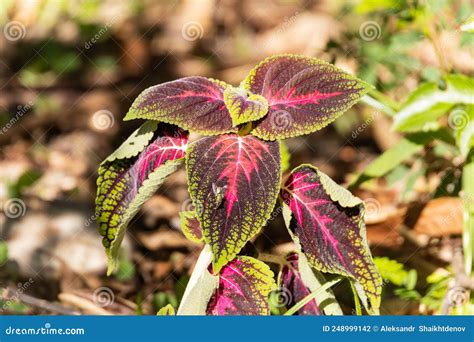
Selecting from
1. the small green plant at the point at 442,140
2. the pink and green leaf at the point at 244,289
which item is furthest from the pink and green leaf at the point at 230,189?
the small green plant at the point at 442,140

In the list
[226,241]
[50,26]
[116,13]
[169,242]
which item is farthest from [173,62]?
[226,241]

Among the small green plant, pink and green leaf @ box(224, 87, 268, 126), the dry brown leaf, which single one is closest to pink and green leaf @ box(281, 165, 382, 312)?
pink and green leaf @ box(224, 87, 268, 126)

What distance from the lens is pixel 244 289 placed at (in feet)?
4.07

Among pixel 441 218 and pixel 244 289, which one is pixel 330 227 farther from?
pixel 441 218

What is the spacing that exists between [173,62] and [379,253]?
1.20 m

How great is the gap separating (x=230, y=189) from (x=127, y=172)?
0.75 feet

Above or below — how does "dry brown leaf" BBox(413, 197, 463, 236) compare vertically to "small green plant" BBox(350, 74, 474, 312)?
below

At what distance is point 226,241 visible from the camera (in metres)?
1.11

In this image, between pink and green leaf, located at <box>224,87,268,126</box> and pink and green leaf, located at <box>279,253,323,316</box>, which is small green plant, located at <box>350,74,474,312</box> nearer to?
pink and green leaf, located at <box>279,253,323,316</box>

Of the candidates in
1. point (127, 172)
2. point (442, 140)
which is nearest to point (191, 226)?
point (127, 172)

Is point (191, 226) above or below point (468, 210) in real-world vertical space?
above

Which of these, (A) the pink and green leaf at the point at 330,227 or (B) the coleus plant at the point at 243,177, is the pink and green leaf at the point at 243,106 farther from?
(A) the pink and green leaf at the point at 330,227

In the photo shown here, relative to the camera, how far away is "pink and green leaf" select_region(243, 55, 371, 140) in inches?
46.9

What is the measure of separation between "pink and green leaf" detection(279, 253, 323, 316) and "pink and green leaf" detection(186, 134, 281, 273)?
274 millimetres
